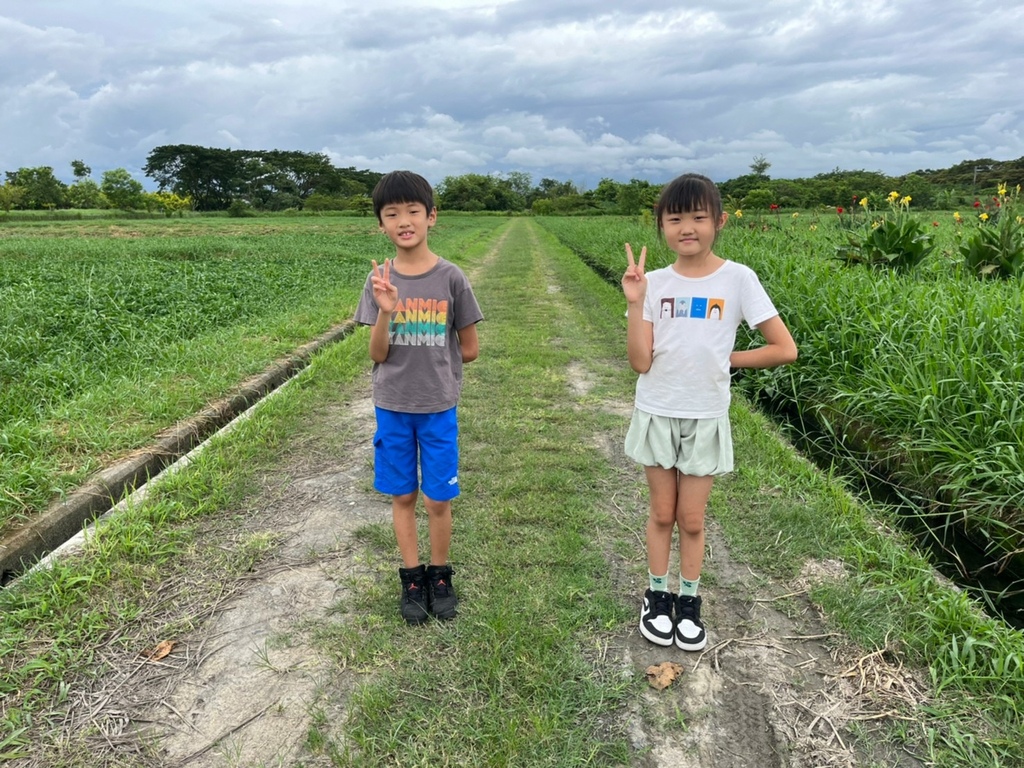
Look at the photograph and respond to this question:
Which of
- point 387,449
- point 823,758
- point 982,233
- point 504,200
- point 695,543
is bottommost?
point 823,758

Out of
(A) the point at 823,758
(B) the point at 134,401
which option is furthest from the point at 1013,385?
(B) the point at 134,401

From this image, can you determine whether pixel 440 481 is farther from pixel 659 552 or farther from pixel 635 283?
pixel 635 283

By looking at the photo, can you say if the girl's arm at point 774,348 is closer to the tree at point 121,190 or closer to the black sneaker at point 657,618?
the black sneaker at point 657,618

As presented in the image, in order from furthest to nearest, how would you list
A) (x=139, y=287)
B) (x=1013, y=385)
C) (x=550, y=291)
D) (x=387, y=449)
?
1. (x=550, y=291)
2. (x=139, y=287)
3. (x=1013, y=385)
4. (x=387, y=449)

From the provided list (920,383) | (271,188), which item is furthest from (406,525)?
(271,188)

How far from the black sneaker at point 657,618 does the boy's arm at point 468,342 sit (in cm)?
114

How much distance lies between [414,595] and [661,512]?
39.4 inches

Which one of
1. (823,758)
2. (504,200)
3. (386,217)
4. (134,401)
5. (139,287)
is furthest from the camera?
(504,200)

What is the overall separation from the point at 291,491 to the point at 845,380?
3.72 m

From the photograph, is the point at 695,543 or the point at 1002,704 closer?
the point at 1002,704

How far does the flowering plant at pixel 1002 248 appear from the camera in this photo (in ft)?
18.4

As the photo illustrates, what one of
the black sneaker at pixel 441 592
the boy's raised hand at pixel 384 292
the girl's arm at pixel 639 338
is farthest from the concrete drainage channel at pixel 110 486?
the girl's arm at pixel 639 338

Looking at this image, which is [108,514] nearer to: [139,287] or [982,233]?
[139,287]

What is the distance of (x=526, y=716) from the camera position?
1911 mm
